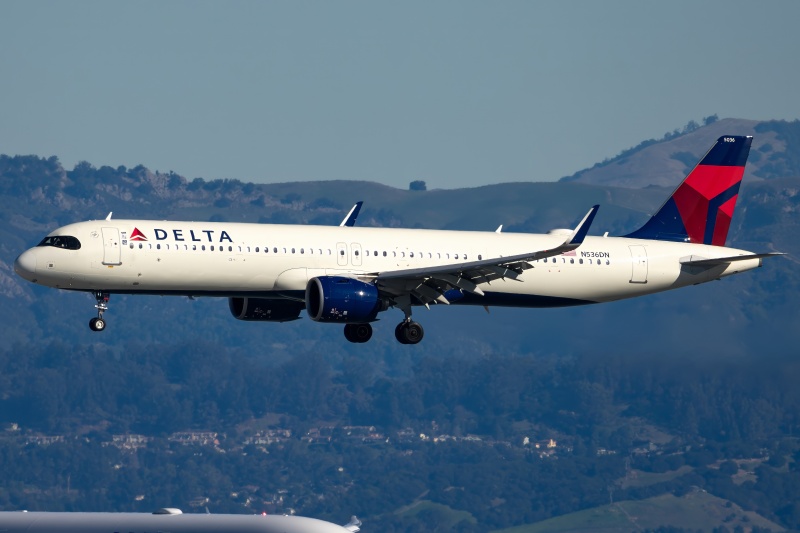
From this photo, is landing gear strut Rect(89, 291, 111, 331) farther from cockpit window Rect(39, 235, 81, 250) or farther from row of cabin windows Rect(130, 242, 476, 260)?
row of cabin windows Rect(130, 242, 476, 260)

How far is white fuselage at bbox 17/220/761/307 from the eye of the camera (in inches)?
2539

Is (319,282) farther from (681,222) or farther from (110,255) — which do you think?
(681,222)

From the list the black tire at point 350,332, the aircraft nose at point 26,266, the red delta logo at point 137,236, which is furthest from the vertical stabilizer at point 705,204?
the aircraft nose at point 26,266

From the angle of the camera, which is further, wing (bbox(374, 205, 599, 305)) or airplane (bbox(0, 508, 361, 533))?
wing (bbox(374, 205, 599, 305))

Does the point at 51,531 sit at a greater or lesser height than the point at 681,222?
lesser

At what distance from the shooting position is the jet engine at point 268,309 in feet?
229

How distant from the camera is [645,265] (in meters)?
73.4

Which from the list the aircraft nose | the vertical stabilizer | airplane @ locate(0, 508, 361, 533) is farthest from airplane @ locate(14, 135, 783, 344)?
airplane @ locate(0, 508, 361, 533)

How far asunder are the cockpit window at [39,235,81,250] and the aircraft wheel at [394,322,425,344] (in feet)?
41.4

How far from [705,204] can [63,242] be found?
2869 cm

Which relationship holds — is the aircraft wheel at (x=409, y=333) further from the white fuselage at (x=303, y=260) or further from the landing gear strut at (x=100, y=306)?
the landing gear strut at (x=100, y=306)

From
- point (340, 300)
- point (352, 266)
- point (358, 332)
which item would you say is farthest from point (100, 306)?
point (358, 332)

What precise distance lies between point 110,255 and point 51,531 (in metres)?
17.8

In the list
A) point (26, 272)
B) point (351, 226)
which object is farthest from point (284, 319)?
point (26, 272)
